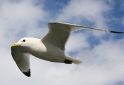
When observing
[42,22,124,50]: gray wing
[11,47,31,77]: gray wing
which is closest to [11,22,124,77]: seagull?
[42,22,124,50]: gray wing

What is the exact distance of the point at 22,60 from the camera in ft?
36.0

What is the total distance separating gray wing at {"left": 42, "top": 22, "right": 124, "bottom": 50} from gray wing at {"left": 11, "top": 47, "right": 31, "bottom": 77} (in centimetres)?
161

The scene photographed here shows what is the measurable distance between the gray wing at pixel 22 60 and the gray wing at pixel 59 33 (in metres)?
1.61

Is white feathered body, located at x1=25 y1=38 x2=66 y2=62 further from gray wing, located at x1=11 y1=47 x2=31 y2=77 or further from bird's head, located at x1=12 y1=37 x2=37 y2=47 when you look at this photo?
gray wing, located at x1=11 y1=47 x2=31 y2=77

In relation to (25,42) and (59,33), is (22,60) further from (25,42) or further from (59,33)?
(59,33)

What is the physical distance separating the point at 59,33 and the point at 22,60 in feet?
7.58

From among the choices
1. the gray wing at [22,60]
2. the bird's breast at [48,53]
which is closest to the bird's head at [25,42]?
the bird's breast at [48,53]

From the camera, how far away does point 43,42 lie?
9.56 meters

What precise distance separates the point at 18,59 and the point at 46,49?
1876mm

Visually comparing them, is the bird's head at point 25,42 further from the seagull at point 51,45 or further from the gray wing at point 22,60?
the gray wing at point 22,60

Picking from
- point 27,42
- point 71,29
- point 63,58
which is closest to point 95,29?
point 71,29

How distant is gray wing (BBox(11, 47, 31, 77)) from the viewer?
1077 cm

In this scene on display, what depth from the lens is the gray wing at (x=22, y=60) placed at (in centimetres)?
1077

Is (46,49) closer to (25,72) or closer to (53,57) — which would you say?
(53,57)
